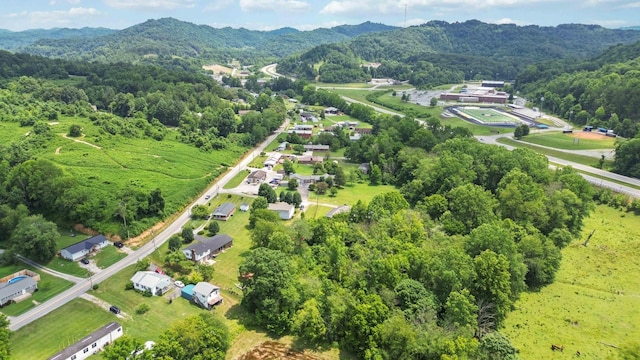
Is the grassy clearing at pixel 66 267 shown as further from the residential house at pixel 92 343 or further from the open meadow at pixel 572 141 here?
the open meadow at pixel 572 141

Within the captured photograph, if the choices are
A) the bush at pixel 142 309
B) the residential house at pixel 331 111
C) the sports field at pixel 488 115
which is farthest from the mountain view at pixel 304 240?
the residential house at pixel 331 111

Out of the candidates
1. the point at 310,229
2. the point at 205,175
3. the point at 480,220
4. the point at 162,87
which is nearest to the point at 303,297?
the point at 310,229

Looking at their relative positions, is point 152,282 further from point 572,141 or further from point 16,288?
point 572,141

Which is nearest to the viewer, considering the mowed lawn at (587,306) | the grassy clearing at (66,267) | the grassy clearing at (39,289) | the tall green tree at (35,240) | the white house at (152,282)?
the mowed lawn at (587,306)

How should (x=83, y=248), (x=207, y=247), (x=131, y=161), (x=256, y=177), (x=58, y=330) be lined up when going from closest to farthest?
(x=58, y=330) → (x=83, y=248) → (x=207, y=247) → (x=131, y=161) → (x=256, y=177)

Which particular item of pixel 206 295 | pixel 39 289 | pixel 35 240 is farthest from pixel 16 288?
pixel 206 295

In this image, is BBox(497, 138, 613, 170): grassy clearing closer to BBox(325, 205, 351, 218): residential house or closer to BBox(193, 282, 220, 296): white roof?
BBox(325, 205, 351, 218): residential house

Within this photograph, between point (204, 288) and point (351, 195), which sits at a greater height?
point (351, 195)
